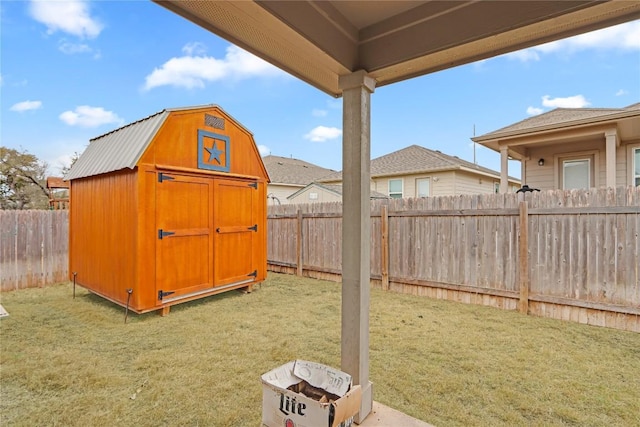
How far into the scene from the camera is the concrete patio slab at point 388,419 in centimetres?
196

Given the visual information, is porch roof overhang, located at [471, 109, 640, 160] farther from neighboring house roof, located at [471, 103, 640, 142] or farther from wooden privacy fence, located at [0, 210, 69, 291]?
wooden privacy fence, located at [0, 210, 69, 291]

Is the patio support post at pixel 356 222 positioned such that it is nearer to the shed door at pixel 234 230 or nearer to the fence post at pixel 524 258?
the fence post at pixel 524 258

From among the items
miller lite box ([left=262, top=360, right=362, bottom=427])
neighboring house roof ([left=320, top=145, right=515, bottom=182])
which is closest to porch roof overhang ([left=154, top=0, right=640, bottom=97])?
miller lite box ([left=262, top=360, right=362, bottom=427])

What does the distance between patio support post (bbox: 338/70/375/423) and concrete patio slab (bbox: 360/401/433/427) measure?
2.2 inches

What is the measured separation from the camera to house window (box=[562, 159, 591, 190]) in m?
7.45

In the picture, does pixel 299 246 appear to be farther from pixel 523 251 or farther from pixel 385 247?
pixel 523 251

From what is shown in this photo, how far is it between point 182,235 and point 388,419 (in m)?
3.63

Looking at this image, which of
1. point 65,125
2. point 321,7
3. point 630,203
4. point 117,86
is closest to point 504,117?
point 630,203

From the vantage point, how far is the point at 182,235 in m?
4.51

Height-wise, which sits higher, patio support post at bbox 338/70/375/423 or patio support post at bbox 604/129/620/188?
patio support post at bbox 604/129/620/188

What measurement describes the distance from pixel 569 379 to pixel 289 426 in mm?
2412

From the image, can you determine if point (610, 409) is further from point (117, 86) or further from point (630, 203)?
point (117, 86)

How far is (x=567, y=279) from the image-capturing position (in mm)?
4004

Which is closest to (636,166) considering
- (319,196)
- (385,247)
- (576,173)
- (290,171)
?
(576,173)
